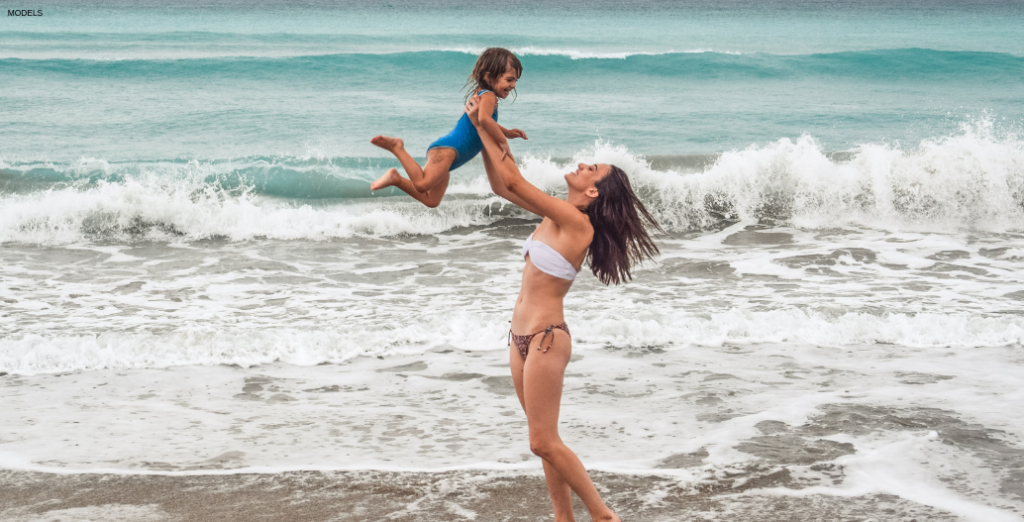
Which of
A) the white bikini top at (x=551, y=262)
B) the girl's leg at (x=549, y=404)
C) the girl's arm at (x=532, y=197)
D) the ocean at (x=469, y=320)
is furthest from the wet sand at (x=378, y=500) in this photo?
the girl's arm at (x=532, y=197)

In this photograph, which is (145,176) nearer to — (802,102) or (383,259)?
(383,259)

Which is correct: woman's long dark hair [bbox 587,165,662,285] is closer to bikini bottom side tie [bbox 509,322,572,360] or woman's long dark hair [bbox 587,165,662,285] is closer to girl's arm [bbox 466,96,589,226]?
girl's arm [bbox 466,96,589,226]

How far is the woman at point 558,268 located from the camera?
392 cm

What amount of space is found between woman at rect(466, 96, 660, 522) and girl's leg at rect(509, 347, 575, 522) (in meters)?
0.02

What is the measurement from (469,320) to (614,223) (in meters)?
4.92

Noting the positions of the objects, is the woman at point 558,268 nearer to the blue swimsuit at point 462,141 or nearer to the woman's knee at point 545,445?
the woman's knee at point 545,445

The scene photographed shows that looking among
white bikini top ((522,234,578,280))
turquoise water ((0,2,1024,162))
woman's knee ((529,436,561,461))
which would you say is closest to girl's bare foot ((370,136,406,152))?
white bikini top ((522,234,578,280))

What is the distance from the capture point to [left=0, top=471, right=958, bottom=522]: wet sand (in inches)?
190

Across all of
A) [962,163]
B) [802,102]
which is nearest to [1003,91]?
[802,102]

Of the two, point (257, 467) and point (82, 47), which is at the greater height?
point (82, 47)

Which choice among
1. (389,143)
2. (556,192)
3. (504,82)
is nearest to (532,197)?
(504,82)

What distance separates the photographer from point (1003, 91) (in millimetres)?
33031

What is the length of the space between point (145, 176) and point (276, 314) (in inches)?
363

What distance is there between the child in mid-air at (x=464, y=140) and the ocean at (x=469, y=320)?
1.08 meters
